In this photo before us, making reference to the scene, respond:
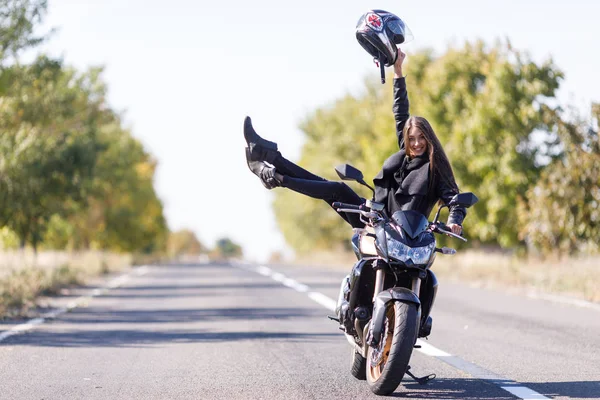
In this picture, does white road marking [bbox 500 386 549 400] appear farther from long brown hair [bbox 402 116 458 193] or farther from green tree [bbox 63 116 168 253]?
green tree [bbox 63 116 168 253]

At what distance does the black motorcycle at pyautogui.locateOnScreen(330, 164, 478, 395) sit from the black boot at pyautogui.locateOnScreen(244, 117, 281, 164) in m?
0.63

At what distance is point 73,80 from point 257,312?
70.9 feet

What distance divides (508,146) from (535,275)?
13.9 meters

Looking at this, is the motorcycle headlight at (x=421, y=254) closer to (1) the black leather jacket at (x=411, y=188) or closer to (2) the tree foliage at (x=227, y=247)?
(1) the black leather jacket at (x=411, y=188)

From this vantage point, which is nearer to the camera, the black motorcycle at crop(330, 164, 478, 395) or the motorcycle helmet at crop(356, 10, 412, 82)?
the black motorcycle at crop(330, 164, 478, 395)

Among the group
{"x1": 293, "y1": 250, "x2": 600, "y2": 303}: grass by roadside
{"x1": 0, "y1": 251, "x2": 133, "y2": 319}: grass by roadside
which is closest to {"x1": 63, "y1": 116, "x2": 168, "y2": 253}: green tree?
{"x1": 0, "y1": 251, "x2": 133, "y2": 319}: grass by roadside

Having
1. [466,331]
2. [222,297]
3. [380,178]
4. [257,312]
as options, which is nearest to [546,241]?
[222,297]

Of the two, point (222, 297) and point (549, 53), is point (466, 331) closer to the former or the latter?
point (222, 297)

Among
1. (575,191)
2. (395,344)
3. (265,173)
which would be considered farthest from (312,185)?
(575,191)

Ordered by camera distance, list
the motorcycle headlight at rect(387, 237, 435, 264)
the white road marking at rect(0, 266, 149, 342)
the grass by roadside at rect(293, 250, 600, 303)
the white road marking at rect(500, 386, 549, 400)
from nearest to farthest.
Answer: the motorcycle headlight at rect(387, 237, 435, 264), the white road marking at rect(500, 386, 549, 400), the white road marking at rect(0, 266, 149, 342), the grass by roadside at rect(293, 250, 600, 303)

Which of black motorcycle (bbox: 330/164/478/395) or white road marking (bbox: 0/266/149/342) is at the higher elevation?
black motorcycle (bbox: 330/164/478/395)

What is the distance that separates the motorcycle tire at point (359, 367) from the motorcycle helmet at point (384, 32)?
2238 millimetres

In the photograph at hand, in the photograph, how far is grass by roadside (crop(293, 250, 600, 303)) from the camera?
66.4 feet

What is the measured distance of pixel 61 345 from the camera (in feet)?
36.2
